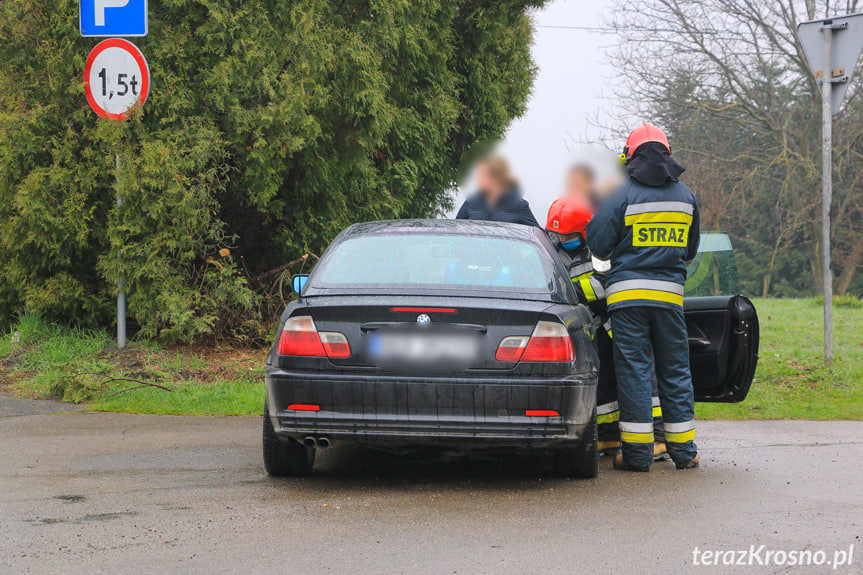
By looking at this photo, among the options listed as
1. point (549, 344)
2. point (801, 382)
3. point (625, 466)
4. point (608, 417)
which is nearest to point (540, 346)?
point (549, 344)

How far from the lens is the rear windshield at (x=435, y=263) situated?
16.9ft

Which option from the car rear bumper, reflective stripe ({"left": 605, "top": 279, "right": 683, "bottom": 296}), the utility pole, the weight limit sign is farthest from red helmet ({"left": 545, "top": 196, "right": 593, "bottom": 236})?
the weight limit sign

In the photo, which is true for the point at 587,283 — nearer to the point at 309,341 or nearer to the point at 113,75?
the point at 309,341

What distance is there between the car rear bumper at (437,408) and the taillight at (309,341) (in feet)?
0.38

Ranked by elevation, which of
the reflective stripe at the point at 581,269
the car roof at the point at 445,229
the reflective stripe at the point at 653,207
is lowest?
the reflective stripe at the point at 581,269

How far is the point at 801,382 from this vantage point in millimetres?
9180

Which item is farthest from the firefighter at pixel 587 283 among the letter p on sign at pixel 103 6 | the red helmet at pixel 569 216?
the letter p on sign at pixel 103 6

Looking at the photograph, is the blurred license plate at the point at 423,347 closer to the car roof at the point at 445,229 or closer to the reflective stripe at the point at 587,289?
the car roof at the point at 445,229

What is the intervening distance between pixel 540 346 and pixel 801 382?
17.5 feet

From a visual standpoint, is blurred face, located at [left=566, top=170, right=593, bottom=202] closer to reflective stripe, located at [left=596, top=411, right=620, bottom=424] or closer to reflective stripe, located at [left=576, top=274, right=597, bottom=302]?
reflective stripe, located at [left=576, top=274, right=597, bottom=302]

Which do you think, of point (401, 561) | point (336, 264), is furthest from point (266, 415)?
point (401, 561)

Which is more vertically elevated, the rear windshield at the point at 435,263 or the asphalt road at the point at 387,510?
the rear windshield at the point at 435,263

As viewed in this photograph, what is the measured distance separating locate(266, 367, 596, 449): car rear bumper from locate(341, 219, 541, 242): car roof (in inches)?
47.4

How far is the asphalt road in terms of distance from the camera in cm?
370
